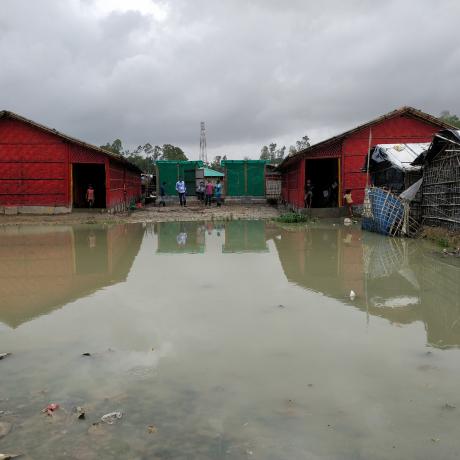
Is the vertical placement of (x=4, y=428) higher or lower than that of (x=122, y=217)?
lower

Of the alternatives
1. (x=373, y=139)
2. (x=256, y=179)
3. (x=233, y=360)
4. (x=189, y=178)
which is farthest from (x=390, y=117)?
(x=233, y=360)

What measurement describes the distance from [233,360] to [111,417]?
52.9 inches

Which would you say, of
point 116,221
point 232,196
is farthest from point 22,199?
point 232,196

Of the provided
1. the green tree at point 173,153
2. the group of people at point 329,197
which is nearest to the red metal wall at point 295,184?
the group of people at point 329,197

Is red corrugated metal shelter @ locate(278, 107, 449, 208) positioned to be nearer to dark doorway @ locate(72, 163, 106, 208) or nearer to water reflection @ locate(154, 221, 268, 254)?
water reflection @ locate(154, 221, 268, 254)

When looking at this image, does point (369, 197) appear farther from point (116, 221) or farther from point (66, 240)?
point (116, 221)

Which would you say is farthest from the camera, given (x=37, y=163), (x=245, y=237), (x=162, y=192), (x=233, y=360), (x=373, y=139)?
(x=162, y=192)

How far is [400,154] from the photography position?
51.5 feet

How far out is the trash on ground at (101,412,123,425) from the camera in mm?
3273

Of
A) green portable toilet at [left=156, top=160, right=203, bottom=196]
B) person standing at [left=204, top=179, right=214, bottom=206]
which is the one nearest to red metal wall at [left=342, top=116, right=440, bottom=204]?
person standing at [left=204, top=179, right=214, bottom=206]

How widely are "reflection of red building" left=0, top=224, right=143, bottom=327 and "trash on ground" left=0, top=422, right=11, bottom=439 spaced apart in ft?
8.11

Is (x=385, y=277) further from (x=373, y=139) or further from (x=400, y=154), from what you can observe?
(x=373, y=139)

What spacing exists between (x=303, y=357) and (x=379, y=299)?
8.16ft

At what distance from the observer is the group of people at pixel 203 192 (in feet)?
89.4
